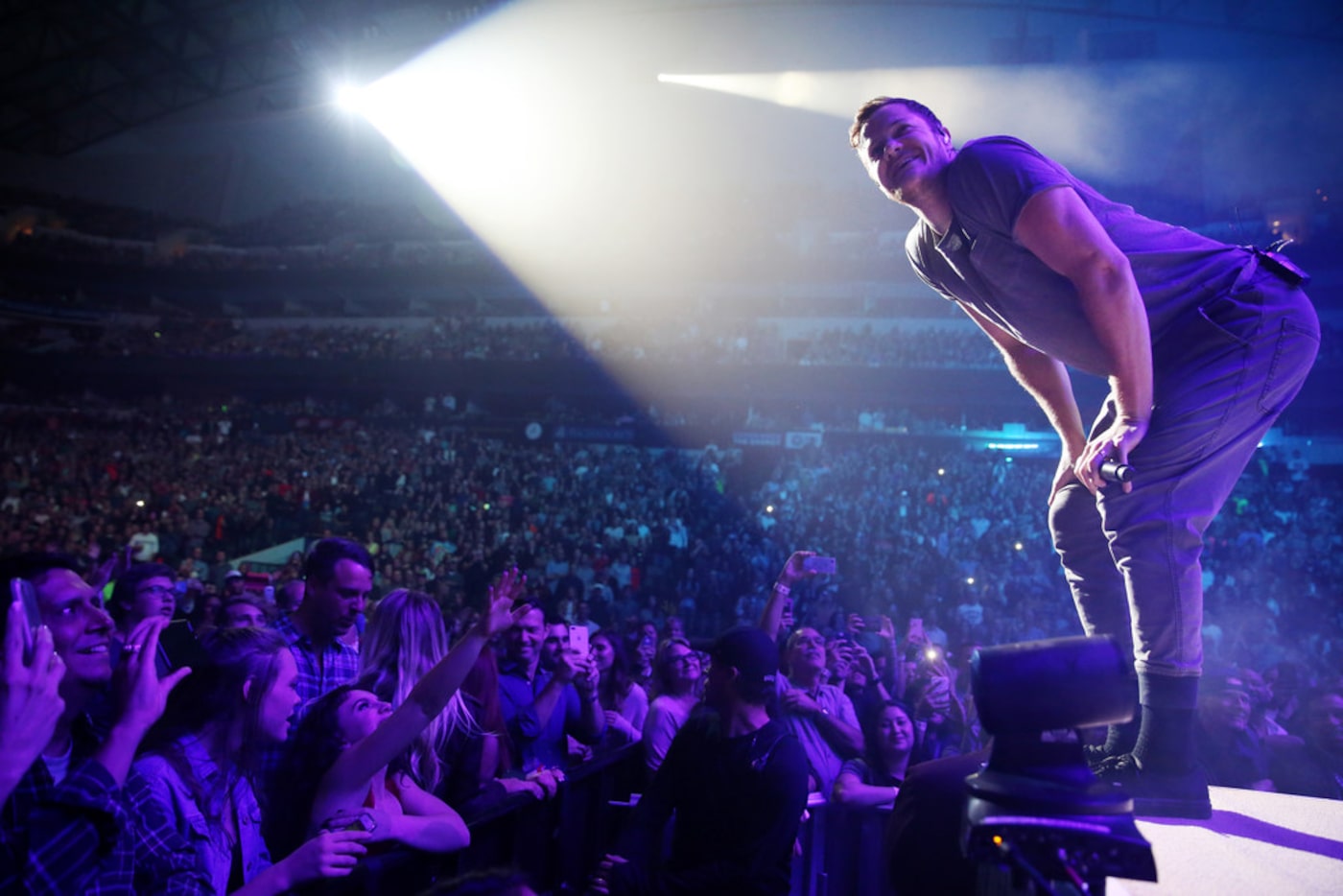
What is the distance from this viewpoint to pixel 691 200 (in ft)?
69.6

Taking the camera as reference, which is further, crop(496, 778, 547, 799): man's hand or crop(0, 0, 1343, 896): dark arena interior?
crop(496, 778, 547, 799): man's hand

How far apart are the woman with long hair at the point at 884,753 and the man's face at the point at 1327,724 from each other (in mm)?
2501

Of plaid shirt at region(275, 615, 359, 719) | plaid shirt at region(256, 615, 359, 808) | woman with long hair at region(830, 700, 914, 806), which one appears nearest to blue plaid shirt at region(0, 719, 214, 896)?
plaid shirt at region(256, 615, 359, 808)

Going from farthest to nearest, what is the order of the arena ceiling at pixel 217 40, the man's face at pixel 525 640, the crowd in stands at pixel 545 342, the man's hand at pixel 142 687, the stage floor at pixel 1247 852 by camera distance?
1. the crowd in stands at pixel 545 342
2. the arena ceiling at pixel 217 40
3. the man's face at pixel 525 640
4. the man's hand at pixel 142 687
5. the stage floor at pixel 1247 852

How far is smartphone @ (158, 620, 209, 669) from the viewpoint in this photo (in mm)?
2432

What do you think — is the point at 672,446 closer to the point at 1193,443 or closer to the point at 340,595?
the point at 340,595

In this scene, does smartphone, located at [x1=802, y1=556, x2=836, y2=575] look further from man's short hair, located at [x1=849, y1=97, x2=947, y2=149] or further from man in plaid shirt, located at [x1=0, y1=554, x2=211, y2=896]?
man in plaid shirt, located at [x1=0, y1=554, x2=211, y2=896]

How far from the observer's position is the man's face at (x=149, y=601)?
3928 mm

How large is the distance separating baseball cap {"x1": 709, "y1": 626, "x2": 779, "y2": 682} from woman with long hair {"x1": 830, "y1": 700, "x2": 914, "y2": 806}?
0.66 metres

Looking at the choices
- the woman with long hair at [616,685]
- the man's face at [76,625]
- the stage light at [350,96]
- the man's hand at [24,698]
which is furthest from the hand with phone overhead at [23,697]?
the stage light at [350,96]

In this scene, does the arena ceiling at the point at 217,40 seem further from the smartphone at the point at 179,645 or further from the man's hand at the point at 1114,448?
the smartphone at the point at 179,645

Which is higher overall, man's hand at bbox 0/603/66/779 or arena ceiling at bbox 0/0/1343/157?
arena ceiling at bbox 0/0/1343/157

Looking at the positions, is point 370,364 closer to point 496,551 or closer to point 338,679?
point 496,551

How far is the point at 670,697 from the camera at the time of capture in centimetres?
372
